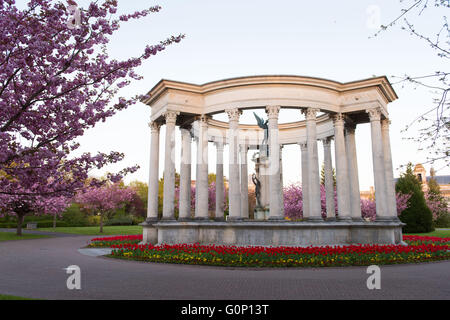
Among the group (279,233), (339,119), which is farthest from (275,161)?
(339,119)

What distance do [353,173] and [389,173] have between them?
3.00 meters

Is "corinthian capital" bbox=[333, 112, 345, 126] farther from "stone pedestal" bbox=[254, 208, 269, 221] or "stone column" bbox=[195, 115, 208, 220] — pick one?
"stone column" bbox=[195, 115, 208, 220]

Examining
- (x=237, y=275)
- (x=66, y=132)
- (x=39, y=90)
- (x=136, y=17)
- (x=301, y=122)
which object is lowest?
(x=237, y=275)

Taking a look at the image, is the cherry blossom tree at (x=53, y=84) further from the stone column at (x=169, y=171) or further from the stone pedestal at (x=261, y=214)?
the stone pedestal at (x=261, y=214)

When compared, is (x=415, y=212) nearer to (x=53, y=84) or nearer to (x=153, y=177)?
(x=153, y=177)

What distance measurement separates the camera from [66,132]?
33.5ft

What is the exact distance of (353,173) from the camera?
102 feet

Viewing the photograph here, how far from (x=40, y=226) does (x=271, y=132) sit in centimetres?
6662

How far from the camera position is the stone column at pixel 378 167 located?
1064 inches

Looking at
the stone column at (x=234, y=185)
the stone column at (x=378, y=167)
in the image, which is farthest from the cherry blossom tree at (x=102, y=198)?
the stone column at (x=378, y=167)

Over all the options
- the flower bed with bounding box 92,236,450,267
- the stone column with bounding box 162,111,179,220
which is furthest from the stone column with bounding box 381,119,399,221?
the stone column with bounding box 162,111,179,220

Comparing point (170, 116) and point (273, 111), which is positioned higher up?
point (170, 116)
